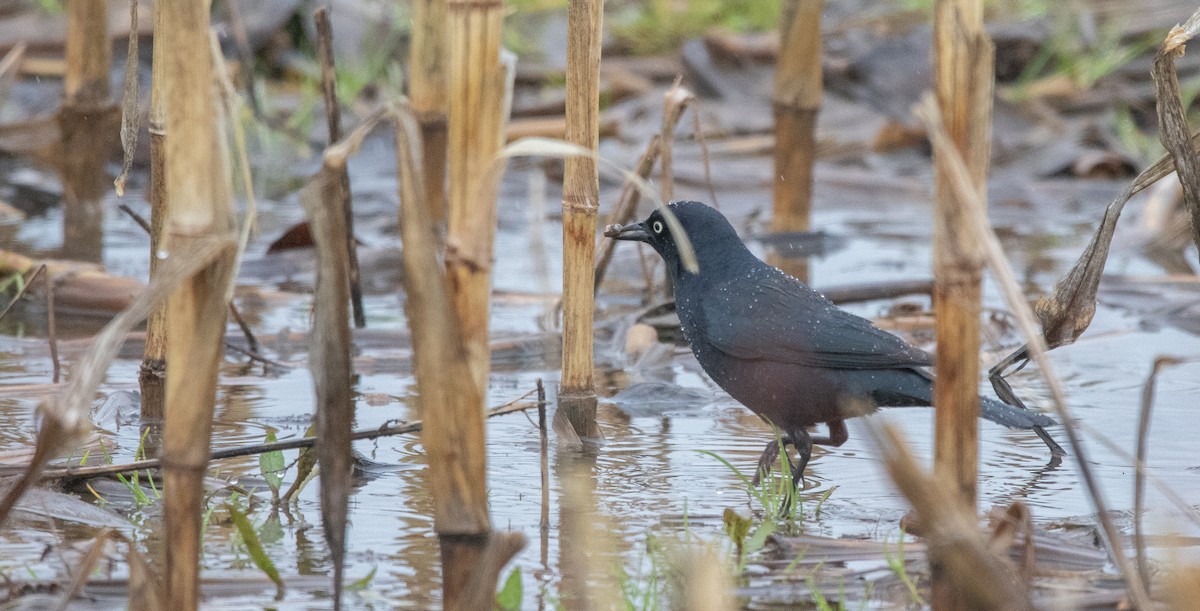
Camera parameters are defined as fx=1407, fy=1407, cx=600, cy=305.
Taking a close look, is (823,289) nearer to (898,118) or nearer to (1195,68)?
(898,118)

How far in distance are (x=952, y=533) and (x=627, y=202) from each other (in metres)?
3.29

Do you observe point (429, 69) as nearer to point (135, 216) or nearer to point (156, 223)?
point (135, 216)

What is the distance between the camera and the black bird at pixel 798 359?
3.84 metres

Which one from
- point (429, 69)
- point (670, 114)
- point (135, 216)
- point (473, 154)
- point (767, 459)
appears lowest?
point (767, 459)

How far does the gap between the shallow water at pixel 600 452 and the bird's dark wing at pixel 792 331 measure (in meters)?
0.30

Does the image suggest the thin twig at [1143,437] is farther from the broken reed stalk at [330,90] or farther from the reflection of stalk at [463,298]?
the broken reed stalk at [330,90]

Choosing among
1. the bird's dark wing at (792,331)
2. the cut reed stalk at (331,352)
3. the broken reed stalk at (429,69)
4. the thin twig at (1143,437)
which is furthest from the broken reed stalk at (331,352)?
the broken reed stalk at (429,69)

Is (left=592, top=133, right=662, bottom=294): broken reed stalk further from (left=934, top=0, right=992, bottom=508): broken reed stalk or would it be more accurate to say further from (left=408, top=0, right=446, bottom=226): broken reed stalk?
(left=934, top=0, right=992, bottom=508): broken reed stalk

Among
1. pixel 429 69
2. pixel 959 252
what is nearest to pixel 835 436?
pixel 429 69

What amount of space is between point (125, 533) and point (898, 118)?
6.68 metres

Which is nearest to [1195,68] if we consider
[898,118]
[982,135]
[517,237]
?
[898,118]

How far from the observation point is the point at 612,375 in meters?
4.86

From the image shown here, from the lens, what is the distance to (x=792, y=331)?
392 centimetres

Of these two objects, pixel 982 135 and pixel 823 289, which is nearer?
pixel 982 135
